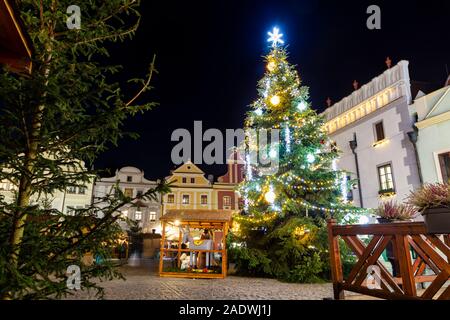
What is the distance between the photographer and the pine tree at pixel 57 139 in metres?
2.93

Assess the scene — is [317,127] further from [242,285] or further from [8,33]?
[8,33]

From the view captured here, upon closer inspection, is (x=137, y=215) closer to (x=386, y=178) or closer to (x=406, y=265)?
(x=386, y=178)

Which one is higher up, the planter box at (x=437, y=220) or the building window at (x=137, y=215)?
the building window at (x=137, y=215)

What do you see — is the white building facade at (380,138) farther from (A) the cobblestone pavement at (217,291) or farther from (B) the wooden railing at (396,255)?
(B) the wooden railing at (396,255)

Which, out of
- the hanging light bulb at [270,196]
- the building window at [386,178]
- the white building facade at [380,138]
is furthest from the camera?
the building window at [386,178]

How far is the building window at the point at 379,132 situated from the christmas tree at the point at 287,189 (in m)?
6.10

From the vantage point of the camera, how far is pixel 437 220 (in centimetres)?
328

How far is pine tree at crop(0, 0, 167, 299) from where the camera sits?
2.93 metres

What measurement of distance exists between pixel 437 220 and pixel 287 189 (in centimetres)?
846

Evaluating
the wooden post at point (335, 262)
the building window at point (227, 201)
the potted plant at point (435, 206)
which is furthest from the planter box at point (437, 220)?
the building window at point (227, 201)

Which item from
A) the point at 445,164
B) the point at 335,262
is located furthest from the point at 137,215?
the point at 335,262

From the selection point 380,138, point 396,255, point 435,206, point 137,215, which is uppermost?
point 380,138

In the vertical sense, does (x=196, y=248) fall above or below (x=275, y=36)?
below

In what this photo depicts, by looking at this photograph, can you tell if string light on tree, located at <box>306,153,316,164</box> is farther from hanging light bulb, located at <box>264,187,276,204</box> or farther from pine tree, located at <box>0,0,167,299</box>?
pine tree, located at <box>0,0,167,299</box>
